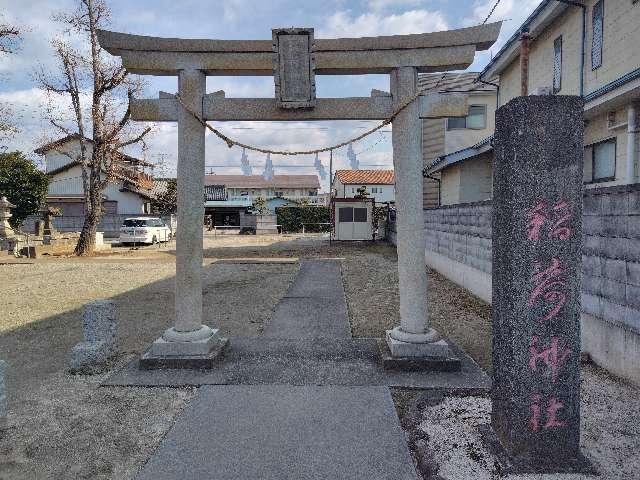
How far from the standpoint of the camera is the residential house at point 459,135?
1416 cm

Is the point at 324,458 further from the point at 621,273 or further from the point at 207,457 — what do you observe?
the point at 621,273

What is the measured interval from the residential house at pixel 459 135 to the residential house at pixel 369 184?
2532 cm

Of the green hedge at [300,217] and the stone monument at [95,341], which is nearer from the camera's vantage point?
the stone monument at [95,341]

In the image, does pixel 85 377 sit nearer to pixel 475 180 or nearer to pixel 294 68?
pixel 294 68

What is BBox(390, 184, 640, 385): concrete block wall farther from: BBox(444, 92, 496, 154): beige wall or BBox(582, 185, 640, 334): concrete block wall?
BBox(444, 92, 496, 154): beige wall

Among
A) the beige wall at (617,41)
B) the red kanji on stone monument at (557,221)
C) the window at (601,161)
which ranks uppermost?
the beige wall at (617,41)

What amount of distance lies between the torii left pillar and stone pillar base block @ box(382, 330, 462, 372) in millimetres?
2074

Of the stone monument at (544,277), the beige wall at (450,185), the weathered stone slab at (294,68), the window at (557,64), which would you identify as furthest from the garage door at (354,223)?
the stone monument at (544,277)

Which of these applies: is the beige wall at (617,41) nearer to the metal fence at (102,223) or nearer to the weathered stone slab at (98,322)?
the weathered stone slab at (98,322)

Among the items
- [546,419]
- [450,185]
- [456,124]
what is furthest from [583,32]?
[546,419]

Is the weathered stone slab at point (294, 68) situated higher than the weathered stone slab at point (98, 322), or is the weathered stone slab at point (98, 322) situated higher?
the weathered stone slab at point (294, 68)

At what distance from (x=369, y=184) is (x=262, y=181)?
2333 centimetres

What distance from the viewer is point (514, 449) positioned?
2.78 meters

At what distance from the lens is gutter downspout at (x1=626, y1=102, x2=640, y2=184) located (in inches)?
278
